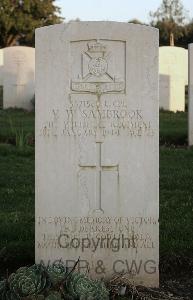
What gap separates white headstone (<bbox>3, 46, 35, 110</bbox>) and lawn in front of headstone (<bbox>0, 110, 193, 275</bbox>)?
6.98 meters

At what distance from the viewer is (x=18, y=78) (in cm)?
1709

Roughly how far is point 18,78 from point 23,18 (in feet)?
86.8

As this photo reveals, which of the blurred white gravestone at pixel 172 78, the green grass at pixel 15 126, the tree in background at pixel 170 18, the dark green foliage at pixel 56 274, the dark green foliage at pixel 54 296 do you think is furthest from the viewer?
the tree in background at pixel 170 18

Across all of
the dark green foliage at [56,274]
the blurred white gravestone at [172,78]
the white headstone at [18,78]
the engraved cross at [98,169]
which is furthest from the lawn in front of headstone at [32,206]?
the white headstone at [18,78]

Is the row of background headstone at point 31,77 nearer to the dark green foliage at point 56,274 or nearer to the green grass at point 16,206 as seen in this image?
the green grass at point 16,206

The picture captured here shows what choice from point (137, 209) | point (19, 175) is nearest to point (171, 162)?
point (19, 175)

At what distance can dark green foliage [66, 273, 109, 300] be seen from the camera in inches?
142

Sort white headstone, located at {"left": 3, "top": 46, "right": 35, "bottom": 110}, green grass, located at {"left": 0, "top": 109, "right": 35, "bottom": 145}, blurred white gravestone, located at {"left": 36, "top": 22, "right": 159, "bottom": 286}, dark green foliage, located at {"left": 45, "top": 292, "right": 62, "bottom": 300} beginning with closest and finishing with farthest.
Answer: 1. dark green foliage, located at {"left": 45, "top": 292, "right": 62, "bottom": 300}
2. blurred white gravestone, located at {"left": 36, "top": 22, "right": 159, "bottom": 286}
3. green grass, located at {"left": 0, "top": 109, "right": 35, "bottom": 145}
4. white headstone, located at {"left": 3, "top": 46, "right": 35, "bottom": 110}

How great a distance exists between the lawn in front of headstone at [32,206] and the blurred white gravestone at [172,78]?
18.7 feet

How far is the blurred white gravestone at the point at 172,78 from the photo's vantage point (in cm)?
1641

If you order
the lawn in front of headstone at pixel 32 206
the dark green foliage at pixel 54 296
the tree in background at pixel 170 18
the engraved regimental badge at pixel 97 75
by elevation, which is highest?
the tree in background at pixel 170 18

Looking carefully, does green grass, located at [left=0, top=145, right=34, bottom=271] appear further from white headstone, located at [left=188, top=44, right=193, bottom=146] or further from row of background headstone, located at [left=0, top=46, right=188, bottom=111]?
row of background headstone, located at [left=0, top=46, right=188, bottom=111]

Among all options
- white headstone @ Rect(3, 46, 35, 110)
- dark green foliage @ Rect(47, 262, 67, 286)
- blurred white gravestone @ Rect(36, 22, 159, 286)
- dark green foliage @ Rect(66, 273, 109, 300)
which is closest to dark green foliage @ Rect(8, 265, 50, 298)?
dark green foliage @ Rect(47, 262, 67, 286)

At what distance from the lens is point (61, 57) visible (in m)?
4.10
